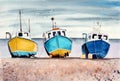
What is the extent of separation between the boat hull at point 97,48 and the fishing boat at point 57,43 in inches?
12.1

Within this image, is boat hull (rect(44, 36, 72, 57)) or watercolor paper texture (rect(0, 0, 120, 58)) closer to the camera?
watercolor paper texture (rect(0, 0, 120, 58))

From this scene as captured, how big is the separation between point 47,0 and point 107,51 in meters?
1.39

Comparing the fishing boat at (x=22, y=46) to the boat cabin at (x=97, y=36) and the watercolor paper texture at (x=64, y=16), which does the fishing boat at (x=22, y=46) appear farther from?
the boat cabin at (x=97, y=36)

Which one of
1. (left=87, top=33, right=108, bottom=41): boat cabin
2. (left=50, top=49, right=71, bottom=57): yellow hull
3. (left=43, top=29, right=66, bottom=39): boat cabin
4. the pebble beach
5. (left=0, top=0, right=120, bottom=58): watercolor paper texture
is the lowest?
the pebble beach

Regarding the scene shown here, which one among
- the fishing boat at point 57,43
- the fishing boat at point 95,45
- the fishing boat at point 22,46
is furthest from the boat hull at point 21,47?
the fishing boat at point 95,45

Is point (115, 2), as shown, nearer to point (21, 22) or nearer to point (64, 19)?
point (64, 19)

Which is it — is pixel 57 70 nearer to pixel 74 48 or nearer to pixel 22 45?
pixel 74 48

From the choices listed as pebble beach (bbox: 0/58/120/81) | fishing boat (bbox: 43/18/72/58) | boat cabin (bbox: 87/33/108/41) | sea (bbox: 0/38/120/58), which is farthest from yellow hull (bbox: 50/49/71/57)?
boat cabin (bbox: 87/33/108/41)

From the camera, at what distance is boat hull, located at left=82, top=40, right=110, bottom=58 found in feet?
19.9

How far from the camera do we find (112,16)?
575cm

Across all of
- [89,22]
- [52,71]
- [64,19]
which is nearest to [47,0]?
[64,19]

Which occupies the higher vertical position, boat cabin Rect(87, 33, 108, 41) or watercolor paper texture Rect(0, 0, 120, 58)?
watercolor paper texture Rect(0, 0, 120, 58)

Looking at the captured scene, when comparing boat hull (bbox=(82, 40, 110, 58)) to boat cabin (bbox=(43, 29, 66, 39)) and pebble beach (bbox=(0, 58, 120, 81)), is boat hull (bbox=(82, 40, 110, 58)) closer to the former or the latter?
pebble beach (bbox=(0, 58, 120, 81))

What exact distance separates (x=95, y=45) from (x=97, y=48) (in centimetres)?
7
